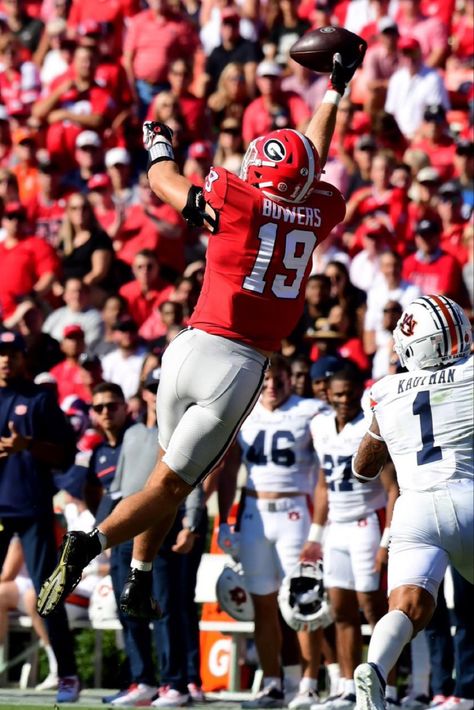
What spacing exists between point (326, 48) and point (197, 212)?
55.2 inches

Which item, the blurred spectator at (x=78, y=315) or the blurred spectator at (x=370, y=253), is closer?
the blurred spectator at (x=370, y=253)

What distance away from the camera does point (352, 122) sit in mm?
13453

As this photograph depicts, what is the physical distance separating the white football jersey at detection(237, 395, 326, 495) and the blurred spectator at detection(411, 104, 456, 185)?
402 cm

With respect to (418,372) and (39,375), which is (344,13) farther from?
(418,372)

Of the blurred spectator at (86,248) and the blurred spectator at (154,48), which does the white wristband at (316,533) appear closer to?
the blurred spectator at (86,248)

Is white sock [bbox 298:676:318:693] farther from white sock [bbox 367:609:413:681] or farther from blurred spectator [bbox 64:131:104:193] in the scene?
blurred spectator [bbox 64:131:104:193]

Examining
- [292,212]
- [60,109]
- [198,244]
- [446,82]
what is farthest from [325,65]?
[60,109]

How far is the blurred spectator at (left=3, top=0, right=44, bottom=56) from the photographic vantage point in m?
16.9

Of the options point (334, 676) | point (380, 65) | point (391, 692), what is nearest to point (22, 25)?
point (380, 65)

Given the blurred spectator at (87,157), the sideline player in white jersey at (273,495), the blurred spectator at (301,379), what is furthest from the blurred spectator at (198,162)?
the sideline player in white jersey at (273,495)

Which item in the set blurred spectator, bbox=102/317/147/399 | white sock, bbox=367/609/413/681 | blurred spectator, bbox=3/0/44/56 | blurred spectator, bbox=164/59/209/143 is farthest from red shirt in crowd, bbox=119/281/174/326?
white sock, bbox=367/609/413/681

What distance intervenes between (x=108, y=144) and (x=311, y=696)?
23.6ft

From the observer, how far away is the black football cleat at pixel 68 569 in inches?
251

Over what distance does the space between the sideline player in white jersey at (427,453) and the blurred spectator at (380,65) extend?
7269mm
